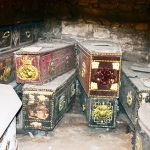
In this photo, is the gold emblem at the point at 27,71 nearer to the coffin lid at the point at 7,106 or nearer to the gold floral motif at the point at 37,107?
the gold floral motif at the point at 37,107

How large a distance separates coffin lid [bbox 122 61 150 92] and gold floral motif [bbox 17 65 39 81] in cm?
133

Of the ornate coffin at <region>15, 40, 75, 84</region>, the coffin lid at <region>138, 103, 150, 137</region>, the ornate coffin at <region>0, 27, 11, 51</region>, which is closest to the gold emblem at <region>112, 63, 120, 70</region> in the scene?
the ornate coffin at <region>15, 40, 75, 84</region>

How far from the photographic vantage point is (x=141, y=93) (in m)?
3.84

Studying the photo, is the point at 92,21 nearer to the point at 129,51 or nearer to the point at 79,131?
the point at 129,51

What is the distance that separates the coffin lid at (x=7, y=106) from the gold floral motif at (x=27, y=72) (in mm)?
747

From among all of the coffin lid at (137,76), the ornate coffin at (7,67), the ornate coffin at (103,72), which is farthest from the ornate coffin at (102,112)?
the ornate coffin at (7,67)

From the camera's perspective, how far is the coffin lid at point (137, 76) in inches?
154

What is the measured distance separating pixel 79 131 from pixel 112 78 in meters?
0.95

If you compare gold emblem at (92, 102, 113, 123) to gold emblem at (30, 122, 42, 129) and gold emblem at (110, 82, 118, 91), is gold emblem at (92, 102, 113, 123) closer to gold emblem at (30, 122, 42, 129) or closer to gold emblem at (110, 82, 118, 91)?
gold emblem at (110, 82, 118, 91)

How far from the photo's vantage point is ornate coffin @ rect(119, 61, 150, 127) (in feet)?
12.6

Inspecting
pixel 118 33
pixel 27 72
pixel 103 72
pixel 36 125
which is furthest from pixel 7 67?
pixel 118 33

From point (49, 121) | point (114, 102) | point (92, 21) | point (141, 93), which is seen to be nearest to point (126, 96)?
point (114, 102)

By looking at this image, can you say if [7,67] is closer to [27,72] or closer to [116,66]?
[27,72]

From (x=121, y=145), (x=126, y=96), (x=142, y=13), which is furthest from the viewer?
(x=142, y=13)
